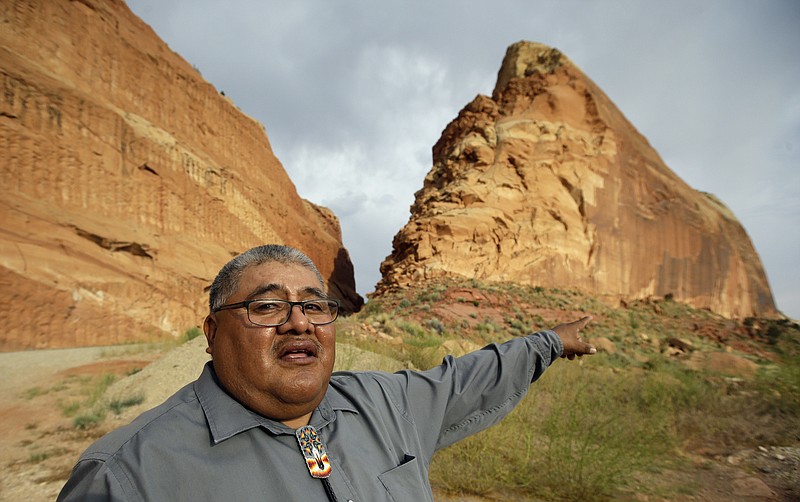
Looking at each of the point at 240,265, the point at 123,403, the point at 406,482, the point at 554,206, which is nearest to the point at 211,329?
the point at 240,265

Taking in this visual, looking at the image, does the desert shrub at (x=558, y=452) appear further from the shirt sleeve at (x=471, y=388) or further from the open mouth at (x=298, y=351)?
the open mouth at (x=298, y=351)

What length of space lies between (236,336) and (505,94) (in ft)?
87.3

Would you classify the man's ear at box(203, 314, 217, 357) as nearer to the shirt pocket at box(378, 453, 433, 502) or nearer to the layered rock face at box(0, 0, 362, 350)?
the shirt pocket at box(378, 453, 433, 502)

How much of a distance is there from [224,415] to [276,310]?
14.2 inches

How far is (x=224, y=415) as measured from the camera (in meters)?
1.14

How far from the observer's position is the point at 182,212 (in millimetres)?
18422

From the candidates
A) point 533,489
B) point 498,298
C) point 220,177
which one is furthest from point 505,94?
point 533,489

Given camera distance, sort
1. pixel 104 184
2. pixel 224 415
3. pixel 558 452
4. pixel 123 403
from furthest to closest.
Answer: pixel 104 184
pixel 123 403
pixel 558 452
pixel 224 415

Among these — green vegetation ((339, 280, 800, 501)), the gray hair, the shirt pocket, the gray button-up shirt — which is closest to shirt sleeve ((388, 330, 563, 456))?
the gray button-up shirt

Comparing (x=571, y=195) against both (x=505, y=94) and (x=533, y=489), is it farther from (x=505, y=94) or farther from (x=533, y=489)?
(x=533, y=489)

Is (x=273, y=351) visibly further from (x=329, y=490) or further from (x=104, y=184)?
(x=104, y=184)

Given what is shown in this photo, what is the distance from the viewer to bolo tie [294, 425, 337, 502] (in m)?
1.17

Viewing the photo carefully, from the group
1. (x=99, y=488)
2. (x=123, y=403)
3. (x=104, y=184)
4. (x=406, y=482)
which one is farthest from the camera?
(x=104, y=184)

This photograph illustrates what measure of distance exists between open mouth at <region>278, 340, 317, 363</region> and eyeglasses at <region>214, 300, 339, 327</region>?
0.08m
